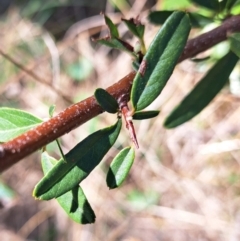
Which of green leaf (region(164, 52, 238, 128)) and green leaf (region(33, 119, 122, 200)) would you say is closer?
green leaf (region(33, 119, 122, 200))

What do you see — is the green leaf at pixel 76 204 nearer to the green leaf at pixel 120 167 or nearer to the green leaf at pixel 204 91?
the green leaf at pixel 120 167

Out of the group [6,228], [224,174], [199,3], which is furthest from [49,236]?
[199,3]

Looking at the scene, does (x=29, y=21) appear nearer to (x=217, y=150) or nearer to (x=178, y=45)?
(x=217, y=150)

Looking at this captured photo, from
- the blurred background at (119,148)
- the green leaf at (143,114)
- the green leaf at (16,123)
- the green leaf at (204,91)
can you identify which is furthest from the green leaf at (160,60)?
the blurred background at (119,148)

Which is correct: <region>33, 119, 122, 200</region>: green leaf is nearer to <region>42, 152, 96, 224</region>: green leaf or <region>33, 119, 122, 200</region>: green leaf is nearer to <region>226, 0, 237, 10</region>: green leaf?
<region>42, 152, 96, 224</region>: green leaf

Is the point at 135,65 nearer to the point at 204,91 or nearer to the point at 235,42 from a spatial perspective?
the point at 235,42

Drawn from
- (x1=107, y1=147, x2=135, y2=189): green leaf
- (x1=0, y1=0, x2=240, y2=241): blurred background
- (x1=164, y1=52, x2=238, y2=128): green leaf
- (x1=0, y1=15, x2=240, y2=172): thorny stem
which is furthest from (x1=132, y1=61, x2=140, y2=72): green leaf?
(x1=0, y1=0, x2=240, y2=241): blurred background
